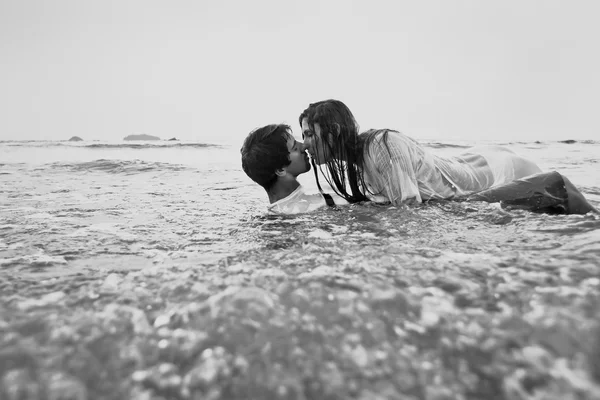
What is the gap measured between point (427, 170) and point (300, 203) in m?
1.34

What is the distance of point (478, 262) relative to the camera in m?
1.80

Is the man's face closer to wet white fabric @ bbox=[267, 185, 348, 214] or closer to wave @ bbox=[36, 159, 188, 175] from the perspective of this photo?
wet white fabric @ bbox=[267, 185, 348, 214]

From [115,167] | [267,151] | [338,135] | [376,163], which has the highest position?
[338,135]

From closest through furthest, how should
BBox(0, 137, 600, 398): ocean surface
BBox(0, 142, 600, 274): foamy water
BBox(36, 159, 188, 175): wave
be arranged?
1. BBox(0, 137, 600, 398): ocean surface
2. BBox(0, 142, 600, 274): foamy water
3. BBox(36, 159, 188, 175): wave

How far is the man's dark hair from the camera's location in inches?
168

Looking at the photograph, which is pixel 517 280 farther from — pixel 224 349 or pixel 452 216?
pixel 452 216

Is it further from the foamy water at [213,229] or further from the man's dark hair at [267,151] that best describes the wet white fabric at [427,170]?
the man's dark hair at [267,151]

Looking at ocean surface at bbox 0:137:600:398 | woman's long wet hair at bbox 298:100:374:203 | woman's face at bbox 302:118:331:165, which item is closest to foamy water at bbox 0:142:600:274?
ocean surface at bbox 0:137:600:398

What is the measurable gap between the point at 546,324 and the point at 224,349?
0.95 metres

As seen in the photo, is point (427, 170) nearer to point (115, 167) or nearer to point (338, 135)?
point (338, 135)

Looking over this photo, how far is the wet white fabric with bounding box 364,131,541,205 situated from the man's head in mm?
773

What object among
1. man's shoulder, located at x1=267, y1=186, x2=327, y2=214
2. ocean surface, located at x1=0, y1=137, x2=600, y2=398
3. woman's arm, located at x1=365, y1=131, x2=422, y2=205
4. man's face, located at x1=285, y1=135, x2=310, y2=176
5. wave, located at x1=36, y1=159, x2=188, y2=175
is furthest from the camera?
wave, located at x1=36, y1=159, x2=188, y2=175

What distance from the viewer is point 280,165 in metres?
4.30

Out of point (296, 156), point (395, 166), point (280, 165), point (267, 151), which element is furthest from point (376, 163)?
point (267, 151)
